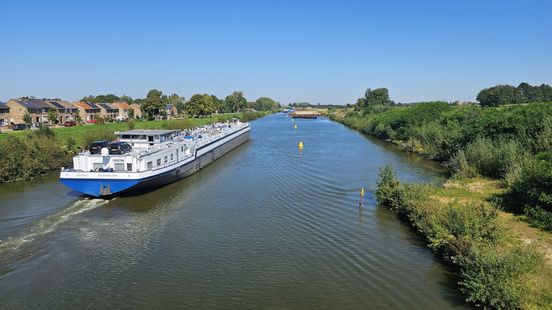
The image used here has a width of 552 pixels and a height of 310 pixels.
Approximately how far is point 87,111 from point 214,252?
279 ft

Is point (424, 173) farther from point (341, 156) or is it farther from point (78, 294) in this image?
point (78, 294)

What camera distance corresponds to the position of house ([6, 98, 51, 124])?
68750 mm

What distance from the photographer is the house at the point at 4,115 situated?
64938 mm

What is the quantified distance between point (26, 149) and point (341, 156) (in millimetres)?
30668

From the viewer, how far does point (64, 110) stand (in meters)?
81.9

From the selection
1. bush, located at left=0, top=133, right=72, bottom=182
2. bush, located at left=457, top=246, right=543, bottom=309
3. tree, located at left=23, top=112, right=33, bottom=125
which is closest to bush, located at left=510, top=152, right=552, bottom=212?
bush, located at left=457, top=246, right=543, bottom=309

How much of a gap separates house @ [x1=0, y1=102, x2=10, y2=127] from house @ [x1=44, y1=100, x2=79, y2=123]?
1067 centimetres

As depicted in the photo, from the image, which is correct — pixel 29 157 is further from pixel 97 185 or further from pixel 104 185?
pixel 104 185

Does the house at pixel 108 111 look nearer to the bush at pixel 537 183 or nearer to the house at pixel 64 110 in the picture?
the house at pixel 64 110

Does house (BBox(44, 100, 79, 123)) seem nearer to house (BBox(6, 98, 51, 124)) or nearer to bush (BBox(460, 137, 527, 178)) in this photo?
house (BBox(6, 98, 51, 124))

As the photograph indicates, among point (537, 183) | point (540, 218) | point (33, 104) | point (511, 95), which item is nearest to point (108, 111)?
point (33, 104)

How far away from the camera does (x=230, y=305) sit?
12898 mm

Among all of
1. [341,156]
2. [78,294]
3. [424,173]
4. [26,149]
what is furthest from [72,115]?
[78,294]

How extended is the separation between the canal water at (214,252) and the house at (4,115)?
1747 inches
